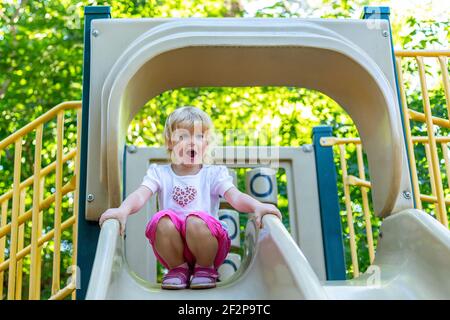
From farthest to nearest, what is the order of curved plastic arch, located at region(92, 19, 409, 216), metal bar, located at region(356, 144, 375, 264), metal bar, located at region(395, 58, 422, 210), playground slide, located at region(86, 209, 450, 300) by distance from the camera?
metal bar, located at region(356, 144, 375, 264) < metal bar, located at region(395, 58, 422, 210) < curved plastic arch, located at region(92, 19, 409, 216) < playground slide, located at region(86, 209, 450, 300)

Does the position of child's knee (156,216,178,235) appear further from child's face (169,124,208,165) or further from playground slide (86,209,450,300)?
child's face (169,124,208,165)

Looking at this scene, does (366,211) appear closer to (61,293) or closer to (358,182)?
(358,182)

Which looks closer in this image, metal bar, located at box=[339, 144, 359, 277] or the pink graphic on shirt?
the pink graphic on shirt

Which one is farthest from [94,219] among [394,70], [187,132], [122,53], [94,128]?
Result: [394,70]

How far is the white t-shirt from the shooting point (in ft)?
6.77

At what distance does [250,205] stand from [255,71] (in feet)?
2.12

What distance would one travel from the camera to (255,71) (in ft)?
7.51

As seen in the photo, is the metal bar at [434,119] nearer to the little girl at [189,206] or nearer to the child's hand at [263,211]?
the little girl at [189,206]

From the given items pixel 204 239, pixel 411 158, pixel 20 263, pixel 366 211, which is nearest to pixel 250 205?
pixel 204 239

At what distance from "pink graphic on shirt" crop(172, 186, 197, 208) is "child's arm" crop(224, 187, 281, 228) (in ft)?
0.40

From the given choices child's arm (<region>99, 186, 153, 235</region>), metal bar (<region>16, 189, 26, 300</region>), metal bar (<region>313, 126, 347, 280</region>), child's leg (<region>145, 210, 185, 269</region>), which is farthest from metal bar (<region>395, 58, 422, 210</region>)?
metal bar (<region>16, 189, 26, 300</region>)

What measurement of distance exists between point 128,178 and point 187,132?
3.14 feet
